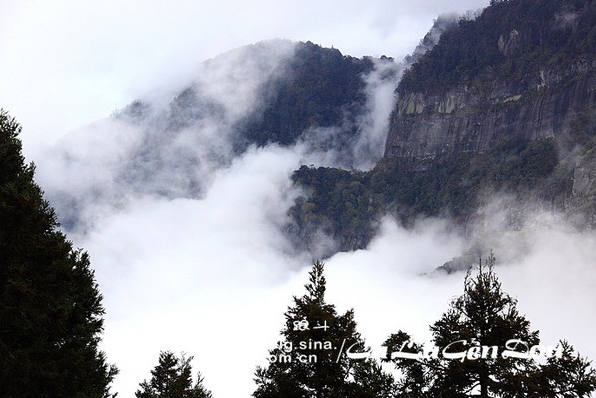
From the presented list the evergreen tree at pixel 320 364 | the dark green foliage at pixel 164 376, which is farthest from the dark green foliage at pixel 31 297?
the dark green foliage at pixel 164 376

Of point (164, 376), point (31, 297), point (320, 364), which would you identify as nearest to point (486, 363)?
point (320, 364)

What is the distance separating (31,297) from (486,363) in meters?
11.3

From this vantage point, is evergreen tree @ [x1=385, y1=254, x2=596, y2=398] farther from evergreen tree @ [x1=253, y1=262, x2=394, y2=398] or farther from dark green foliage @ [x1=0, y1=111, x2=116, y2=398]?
dark green foliage @ [x1=0, y1=111, x2=116, y2=398]

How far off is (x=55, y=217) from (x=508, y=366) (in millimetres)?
12260

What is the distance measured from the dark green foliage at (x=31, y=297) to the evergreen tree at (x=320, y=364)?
5.87 metres

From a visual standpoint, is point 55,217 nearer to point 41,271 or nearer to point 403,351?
point 41,271

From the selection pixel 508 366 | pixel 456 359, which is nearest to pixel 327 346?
pixel 456 359

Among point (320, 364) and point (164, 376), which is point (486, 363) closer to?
point (320, 364)

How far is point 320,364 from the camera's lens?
56.2 ft

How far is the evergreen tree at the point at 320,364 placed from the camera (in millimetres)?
16859

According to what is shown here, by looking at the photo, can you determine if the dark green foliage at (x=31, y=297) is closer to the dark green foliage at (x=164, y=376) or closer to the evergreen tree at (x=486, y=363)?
the evergreen tree at (x=486, y=363)

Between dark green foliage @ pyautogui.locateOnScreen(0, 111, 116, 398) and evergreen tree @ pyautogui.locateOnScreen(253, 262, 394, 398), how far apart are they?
5.87m

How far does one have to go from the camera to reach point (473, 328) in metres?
15.9

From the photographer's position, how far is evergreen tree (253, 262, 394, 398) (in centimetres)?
1686
